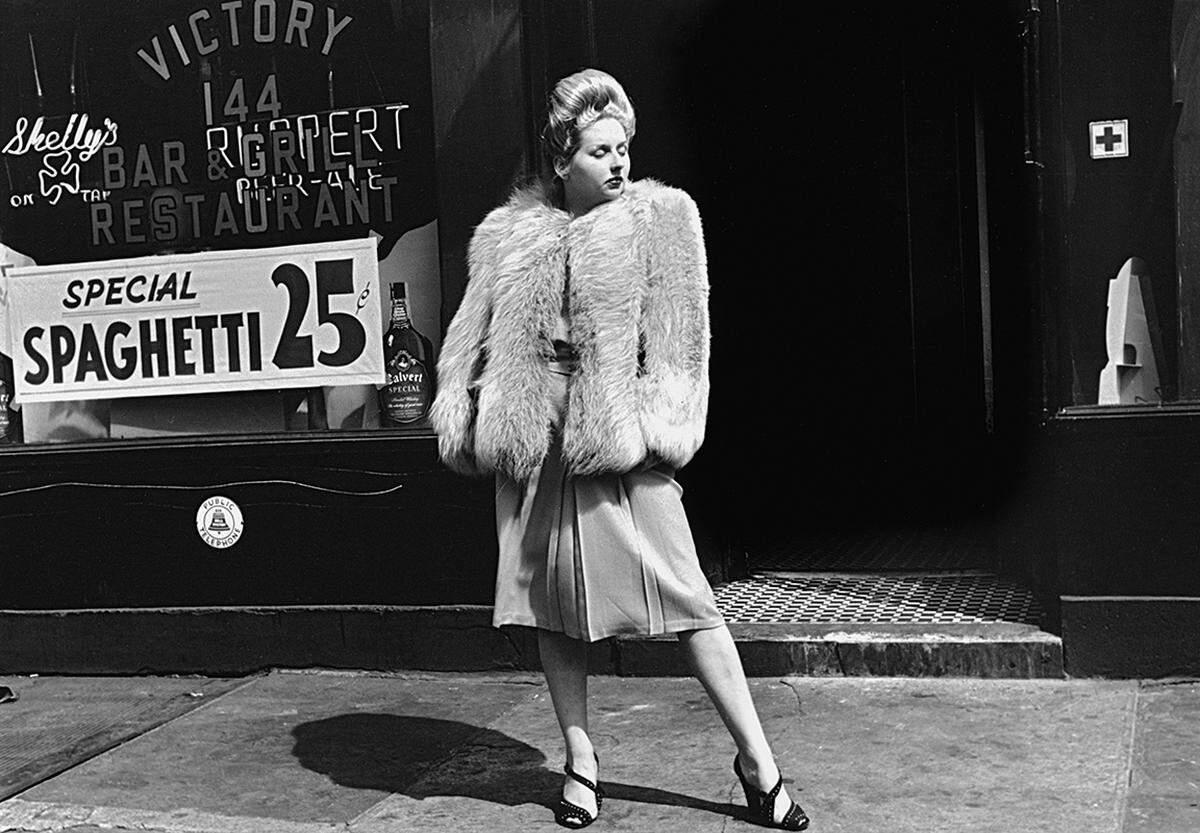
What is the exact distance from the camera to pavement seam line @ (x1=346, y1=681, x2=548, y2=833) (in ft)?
14.4

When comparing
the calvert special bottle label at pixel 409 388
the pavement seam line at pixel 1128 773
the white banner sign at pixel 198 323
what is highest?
the white banner sign at pixel 198 323

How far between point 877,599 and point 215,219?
10.3 feet

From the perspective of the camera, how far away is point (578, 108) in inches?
164

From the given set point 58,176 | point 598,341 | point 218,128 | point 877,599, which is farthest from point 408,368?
point 598,341

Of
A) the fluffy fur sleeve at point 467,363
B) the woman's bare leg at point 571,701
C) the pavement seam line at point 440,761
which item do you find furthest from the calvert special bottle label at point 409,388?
the woman's bare leg at point 571,701

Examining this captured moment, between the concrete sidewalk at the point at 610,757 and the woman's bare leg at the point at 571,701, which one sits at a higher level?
the woman's bare leg at the point at 571,701

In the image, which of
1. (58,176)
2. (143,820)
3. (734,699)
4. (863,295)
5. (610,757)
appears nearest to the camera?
(734,699)

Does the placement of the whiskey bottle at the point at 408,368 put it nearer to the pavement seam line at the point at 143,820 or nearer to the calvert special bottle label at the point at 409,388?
the calvert special bottle label at the point at 409,388

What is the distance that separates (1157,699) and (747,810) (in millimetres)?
1659

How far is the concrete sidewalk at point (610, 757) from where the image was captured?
4.27 meters

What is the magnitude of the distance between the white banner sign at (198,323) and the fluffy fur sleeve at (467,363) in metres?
1.97

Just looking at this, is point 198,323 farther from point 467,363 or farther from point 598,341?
point 598,341

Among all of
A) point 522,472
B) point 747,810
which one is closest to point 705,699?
point 747,810

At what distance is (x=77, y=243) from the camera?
21.9ft
